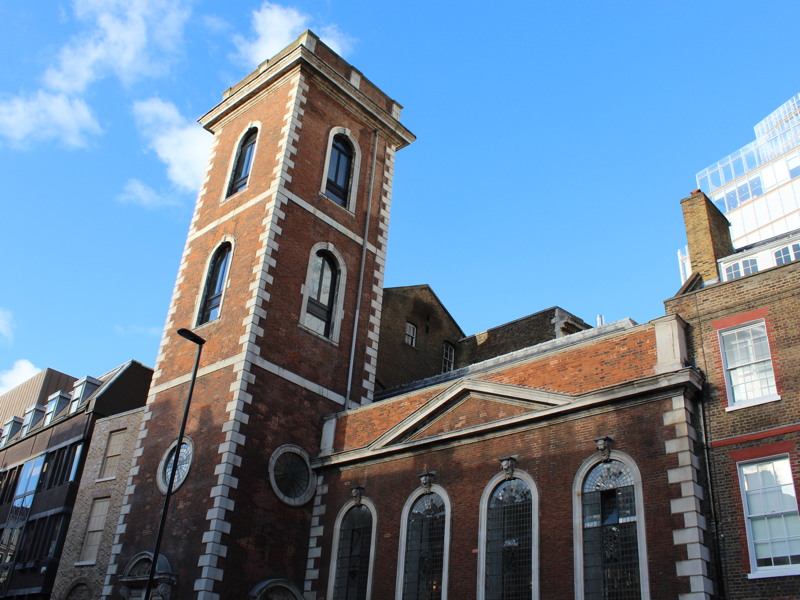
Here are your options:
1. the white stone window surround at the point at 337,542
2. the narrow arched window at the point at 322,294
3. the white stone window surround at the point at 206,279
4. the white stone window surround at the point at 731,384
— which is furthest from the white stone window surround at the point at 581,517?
the white stone window surround at the point at 206,279

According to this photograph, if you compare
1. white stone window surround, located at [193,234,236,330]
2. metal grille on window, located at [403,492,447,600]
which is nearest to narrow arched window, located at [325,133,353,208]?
white stone window surround, located at [193,234,236,330]

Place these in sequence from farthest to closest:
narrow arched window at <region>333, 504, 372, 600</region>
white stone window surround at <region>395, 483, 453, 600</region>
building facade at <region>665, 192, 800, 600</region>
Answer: narrow arched window at <region>333, 504, 372, 600</region>, white stone window surround at <region>395, 483, 453, 600</region>, building facade at <region>665, 192, 800, 600</region>

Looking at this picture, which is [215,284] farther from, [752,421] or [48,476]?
[752,421]

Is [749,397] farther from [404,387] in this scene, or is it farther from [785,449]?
[404,387]

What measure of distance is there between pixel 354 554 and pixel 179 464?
557cm

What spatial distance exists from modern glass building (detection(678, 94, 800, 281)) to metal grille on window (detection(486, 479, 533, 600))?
154ft

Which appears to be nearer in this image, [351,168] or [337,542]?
[337,542]

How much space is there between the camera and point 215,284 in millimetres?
26109

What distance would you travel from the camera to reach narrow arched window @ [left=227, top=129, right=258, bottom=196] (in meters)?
27.8

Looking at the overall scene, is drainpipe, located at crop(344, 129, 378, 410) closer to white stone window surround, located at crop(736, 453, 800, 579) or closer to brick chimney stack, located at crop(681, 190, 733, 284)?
brick chimney stack, located at crop(681, 190, 733, 284)

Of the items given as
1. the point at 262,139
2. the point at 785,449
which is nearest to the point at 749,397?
the point at 785,449

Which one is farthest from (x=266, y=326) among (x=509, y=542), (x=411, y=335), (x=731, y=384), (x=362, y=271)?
(x=731, y=384)

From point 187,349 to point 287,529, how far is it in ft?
22.3

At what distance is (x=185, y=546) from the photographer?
67.4ft
